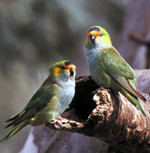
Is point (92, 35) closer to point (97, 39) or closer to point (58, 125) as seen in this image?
point (97, 39)

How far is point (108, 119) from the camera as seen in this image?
54.0 inches

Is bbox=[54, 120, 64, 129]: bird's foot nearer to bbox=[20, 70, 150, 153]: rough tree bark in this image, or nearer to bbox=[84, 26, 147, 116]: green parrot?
bbox=[20, 70, 150, 153]: rough tree bark

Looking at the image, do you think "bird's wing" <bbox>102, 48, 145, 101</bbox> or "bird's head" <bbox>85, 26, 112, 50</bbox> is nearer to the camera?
"bird's wing" <bbox>102, 48, 145, 101</bbox>

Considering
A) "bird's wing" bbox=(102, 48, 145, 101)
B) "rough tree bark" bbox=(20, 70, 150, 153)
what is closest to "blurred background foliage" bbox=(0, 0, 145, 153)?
"rough tree bark" bbox=(20, 70, 150, 153)

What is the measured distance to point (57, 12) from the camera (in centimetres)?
321

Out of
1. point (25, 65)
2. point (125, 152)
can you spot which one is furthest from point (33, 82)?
point (125, 152)

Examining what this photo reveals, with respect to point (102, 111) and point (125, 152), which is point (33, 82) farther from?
point (102, 111)

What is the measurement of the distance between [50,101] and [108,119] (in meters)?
0.36

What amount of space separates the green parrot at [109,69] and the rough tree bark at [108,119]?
0.18ft

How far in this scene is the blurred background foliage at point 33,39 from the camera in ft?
9.46

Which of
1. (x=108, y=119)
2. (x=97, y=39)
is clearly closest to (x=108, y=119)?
(x=108, y=119)

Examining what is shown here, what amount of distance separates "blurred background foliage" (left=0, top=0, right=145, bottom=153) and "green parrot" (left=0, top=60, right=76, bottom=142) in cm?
134

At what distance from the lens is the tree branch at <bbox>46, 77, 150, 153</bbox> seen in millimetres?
1352

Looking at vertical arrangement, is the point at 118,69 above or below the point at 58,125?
above
